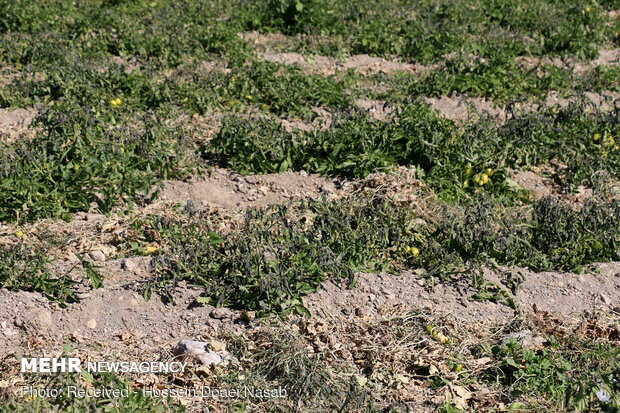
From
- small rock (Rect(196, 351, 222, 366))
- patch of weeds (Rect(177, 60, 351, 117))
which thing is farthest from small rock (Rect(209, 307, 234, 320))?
patch of weeds (Rect(177, 60, 351, 117))

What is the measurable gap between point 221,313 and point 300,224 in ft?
3.54

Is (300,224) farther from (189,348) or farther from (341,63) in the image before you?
(341,63)

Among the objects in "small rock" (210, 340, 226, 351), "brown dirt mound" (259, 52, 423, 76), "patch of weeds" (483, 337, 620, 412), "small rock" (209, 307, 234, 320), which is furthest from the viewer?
"brown dirt mound" (259, 52, 423, 76)

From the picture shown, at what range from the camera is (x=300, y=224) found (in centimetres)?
520

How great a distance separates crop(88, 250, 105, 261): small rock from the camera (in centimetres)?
494

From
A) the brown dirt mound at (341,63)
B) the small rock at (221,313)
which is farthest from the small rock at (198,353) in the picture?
the brown dirt mound at (341,63)

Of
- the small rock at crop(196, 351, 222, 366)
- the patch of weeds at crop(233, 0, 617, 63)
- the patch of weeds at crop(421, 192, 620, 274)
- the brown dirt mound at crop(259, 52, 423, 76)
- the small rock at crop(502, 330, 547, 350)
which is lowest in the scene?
the small rock at crop(196, 351, 222, 366)

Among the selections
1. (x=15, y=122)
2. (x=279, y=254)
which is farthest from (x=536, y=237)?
(x=15, y=122)

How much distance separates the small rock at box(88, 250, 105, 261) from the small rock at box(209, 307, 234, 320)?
1.07 metres

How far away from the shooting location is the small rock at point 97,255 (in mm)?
4938

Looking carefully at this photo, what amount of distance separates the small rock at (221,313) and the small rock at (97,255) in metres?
1.07

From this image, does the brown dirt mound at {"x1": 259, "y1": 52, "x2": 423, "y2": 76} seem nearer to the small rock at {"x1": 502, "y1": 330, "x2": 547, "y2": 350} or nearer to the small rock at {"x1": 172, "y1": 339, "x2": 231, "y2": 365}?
the small rock at {"x1": 502, "y1": 330, "x2": 547, "y2": 350}

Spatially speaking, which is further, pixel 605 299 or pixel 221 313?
pixel 605 299

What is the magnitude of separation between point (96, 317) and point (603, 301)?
3435 millimetres
